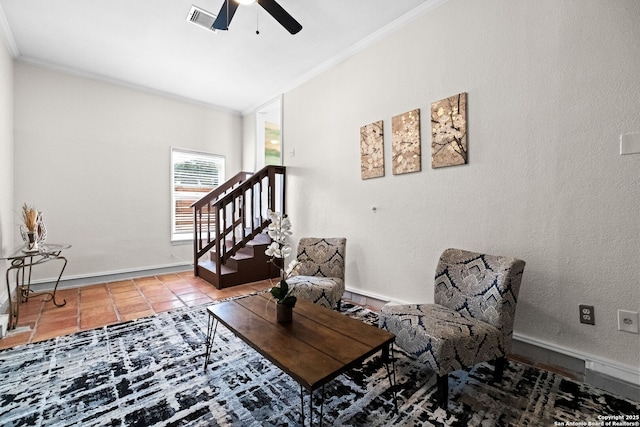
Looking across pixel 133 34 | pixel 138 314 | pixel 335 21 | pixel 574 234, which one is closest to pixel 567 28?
pixel 574 234

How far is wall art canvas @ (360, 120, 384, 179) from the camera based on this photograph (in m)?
3.01

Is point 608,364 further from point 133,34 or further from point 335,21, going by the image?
point 133,34

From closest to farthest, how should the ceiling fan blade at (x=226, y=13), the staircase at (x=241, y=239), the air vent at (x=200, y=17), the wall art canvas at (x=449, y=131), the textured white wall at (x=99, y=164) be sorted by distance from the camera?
→ the ceiling fan blade at (x=226, y=13) → the wall art canvas at (x=449, y=131) → the air vent at (x=200, y=17) → the textured white wall at (x=99, y=164) → the staircase at (x=241, y=239)

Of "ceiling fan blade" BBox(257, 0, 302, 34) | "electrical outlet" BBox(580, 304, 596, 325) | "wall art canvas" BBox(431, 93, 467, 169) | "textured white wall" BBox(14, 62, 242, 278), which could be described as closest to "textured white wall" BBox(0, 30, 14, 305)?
"textured white wall" BBox(14, 62, 242, 278)

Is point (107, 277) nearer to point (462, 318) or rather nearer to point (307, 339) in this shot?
point (307, 339)

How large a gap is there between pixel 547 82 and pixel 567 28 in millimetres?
359

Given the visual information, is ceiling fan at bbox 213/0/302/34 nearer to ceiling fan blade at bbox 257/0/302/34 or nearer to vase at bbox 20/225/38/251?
ceiling fan blade at bbox 257/0/302/34

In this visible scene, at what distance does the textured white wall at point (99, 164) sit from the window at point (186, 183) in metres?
0.14

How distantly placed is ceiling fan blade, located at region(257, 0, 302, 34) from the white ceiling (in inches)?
17.2

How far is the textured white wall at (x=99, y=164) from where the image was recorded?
3.57m

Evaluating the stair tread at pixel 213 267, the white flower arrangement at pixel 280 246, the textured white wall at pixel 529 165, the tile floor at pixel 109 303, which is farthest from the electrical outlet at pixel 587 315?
the stair tread at pixel 213 267

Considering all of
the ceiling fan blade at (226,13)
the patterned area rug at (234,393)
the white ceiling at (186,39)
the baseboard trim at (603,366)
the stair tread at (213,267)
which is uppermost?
the white ceiling at (186,39)

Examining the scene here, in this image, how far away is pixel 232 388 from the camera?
1689mm

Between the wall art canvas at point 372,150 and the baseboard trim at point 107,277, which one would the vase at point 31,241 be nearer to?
the baseboard trim at point 107,277
